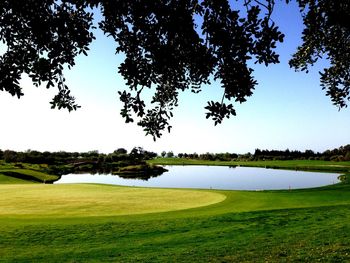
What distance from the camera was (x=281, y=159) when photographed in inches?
5930

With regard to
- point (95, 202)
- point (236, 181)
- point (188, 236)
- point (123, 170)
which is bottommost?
point (188, 236)

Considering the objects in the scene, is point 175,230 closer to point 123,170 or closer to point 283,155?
point 123,170

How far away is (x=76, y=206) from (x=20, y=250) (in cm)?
1065

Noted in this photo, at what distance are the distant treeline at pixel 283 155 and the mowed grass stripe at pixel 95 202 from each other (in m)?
98.7

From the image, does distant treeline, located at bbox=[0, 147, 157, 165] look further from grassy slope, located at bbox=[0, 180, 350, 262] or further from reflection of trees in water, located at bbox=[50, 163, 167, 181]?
grassy slope, located at bbox=[0, 180, 350, 262]

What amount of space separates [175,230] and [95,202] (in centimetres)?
1124

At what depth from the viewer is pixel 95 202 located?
2862 cm

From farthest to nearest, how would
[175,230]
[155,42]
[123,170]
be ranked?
[123,170], [175,230], [155,42]

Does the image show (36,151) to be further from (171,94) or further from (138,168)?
(171,94)

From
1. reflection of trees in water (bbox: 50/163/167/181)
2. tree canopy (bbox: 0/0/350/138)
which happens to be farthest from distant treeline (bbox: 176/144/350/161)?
tree canopy (bbox: 0/0/350/138)

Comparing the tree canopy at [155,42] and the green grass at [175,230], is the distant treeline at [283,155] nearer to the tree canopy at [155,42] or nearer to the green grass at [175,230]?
the green grass at [175,230]

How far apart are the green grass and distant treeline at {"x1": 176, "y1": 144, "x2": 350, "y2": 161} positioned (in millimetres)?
102851

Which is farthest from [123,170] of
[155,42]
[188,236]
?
[155,42]

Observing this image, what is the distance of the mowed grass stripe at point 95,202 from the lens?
24.4 meters
